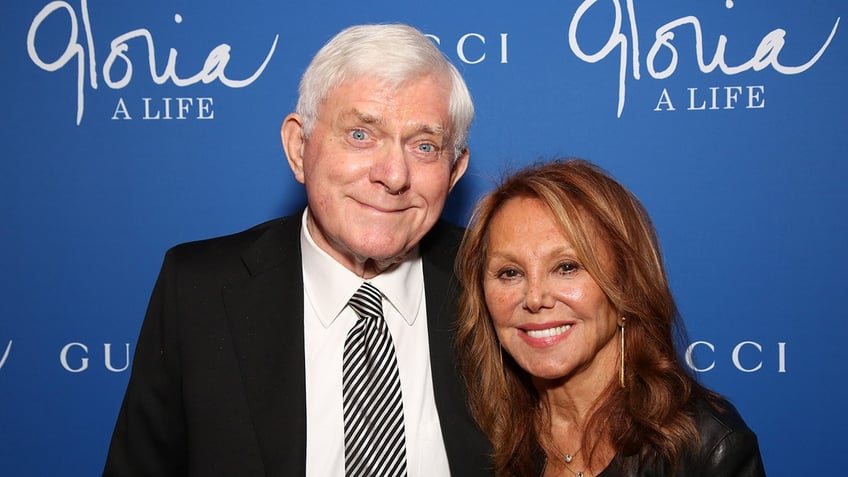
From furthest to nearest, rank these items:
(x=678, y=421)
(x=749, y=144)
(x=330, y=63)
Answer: (x=749, y=144) → (x=330, y=63) → (x=678, y=421)

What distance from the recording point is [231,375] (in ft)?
5.57

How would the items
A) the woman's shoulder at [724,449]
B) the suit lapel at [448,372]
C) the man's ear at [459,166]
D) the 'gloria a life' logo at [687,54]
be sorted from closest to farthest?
the woman's shoulder at [724,449], the suit lapel at [448,372], the man's ear at [459,166], the 'gloria a life' logo at [687,54]

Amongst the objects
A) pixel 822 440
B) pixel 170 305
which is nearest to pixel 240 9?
pixel 170 305

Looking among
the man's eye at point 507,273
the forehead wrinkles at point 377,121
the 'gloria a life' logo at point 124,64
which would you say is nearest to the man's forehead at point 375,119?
the forehead wrinkles at point 377,121

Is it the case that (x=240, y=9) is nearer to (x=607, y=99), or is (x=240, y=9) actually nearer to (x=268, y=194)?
(x=268, y=194)

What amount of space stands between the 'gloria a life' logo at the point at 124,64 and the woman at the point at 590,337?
103 cm

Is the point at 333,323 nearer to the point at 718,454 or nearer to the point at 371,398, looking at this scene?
the point at 371,398

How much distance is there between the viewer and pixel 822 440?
7.75ft

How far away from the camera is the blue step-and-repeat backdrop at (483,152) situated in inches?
90.6

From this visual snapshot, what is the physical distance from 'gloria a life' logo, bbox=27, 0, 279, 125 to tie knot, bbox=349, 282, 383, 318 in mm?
896

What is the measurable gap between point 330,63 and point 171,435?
0.93m

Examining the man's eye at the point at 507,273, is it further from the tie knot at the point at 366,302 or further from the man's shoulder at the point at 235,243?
the man's shoulder at the point at 235,243

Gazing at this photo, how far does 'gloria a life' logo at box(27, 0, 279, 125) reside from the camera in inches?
90.7

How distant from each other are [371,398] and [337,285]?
0.28 metres
